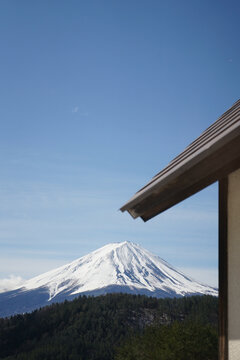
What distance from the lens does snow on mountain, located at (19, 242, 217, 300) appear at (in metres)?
140

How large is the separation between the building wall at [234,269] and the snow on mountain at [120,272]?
138m

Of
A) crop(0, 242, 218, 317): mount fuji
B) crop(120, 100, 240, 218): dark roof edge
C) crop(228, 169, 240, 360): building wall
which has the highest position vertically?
crop(0, 242, 218, 317): mount fuji

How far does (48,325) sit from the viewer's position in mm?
28812

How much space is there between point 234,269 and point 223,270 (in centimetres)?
11

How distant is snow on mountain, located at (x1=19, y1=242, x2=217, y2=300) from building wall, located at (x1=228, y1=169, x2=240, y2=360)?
452 ft

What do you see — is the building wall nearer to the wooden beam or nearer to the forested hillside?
the wooden beam

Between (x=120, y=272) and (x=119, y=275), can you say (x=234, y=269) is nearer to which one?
(x=119, y=275)

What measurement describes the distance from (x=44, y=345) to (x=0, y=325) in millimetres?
6970

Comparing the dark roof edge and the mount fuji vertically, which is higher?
the mount fuji

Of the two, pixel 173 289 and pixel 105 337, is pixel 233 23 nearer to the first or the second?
pixel 105 337

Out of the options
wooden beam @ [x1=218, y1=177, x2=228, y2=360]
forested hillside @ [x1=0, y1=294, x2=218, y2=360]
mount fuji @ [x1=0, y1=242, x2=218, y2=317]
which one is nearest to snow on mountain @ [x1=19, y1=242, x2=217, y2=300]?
mount fuji @ [x1=0, y1=242, x2=218, y2=317]

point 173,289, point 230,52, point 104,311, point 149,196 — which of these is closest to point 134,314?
point 104,311

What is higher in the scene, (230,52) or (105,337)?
(230,52)

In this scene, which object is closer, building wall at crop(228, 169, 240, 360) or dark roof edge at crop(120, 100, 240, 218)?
dark roof edge at crop(120, 100, 240, 218)
